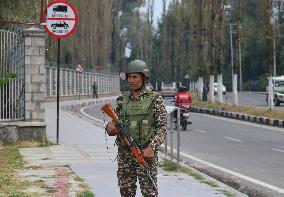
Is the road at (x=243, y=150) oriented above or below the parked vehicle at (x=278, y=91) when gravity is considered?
below

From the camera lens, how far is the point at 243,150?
16219 mm

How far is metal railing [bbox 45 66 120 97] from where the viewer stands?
50.2 metres

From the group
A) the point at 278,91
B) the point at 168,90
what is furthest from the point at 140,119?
the point at 168,90

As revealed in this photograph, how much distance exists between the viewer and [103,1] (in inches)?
2603

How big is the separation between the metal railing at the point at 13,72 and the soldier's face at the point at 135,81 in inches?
373

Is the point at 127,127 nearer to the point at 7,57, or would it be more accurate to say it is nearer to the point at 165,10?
the point at 7,57

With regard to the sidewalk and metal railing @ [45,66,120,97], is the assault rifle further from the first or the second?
metal railing @ [45,66,120,97]

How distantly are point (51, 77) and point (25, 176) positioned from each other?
131 feet

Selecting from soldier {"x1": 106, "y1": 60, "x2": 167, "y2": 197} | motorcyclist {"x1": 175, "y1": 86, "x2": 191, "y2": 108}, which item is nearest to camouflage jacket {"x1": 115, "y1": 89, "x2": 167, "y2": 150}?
soldier {"x1": 106, "y1": 60, "x2": 167, "y2": 197}

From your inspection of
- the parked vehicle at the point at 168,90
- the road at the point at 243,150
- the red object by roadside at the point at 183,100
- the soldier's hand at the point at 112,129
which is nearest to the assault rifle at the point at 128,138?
the soldier's hand at the point at 112,129

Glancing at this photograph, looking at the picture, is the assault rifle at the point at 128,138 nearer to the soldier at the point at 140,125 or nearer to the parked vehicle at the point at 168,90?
the soldier at the point at 140,125

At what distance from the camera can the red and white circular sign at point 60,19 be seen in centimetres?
1547

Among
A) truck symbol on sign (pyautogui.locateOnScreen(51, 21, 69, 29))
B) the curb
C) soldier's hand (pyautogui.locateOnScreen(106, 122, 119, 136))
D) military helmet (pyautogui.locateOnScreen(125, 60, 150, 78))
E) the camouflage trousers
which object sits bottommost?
the curb

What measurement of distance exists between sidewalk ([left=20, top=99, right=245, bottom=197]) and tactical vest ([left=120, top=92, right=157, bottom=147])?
2.11 m
